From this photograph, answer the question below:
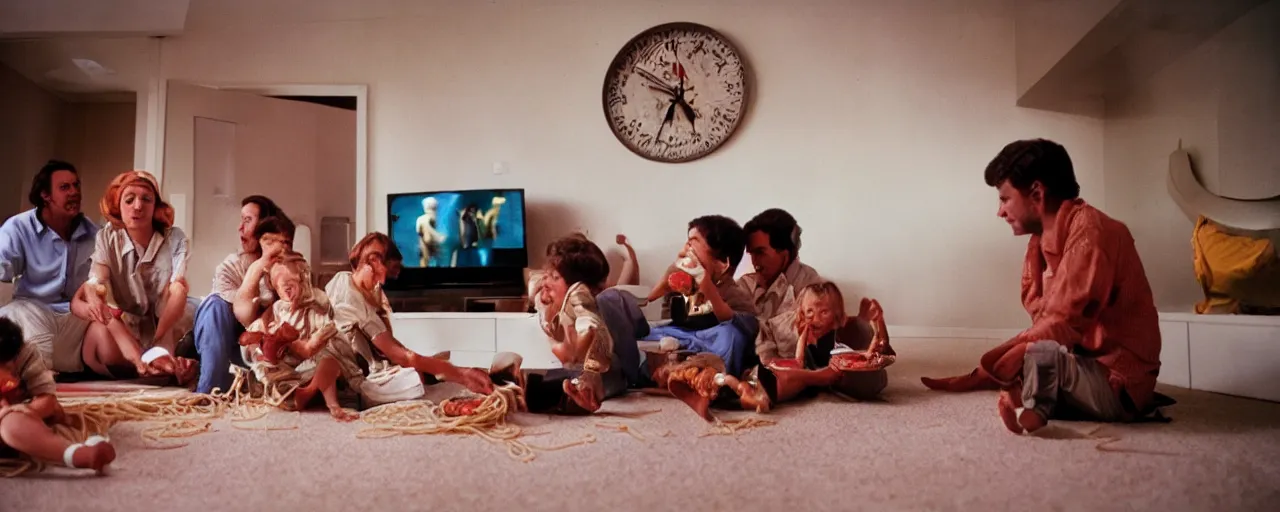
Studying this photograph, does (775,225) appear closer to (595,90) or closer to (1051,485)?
(1051,485)

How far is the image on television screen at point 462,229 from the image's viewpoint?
10.5 feet

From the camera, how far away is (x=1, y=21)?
166cm

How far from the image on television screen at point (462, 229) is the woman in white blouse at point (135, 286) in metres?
1.19

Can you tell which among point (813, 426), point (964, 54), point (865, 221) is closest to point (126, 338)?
point (813, 426)

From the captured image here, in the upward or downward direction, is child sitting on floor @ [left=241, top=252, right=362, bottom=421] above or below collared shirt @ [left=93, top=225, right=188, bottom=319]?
below

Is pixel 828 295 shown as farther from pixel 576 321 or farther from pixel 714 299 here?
pixel 576 321

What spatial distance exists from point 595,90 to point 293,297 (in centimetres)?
213

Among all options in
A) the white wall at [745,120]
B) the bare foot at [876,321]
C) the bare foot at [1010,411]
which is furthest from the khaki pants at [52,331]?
the bare foot at [1010,411]

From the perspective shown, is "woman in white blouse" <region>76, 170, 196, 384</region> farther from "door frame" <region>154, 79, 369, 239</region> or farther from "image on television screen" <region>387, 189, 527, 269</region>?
"door frame" <region>154, 79, 369, 239</region>

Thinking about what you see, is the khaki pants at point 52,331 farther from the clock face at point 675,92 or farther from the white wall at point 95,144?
the clock face at point 675,92

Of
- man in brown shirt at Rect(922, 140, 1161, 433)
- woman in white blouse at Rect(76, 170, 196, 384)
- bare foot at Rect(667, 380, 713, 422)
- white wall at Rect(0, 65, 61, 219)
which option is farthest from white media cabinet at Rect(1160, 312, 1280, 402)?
white wall at Rect(0, 65, 61, 219)

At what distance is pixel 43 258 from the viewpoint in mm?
2006

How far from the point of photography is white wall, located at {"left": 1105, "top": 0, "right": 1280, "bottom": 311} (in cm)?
189

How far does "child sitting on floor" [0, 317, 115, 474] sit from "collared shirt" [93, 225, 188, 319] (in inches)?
34.1
